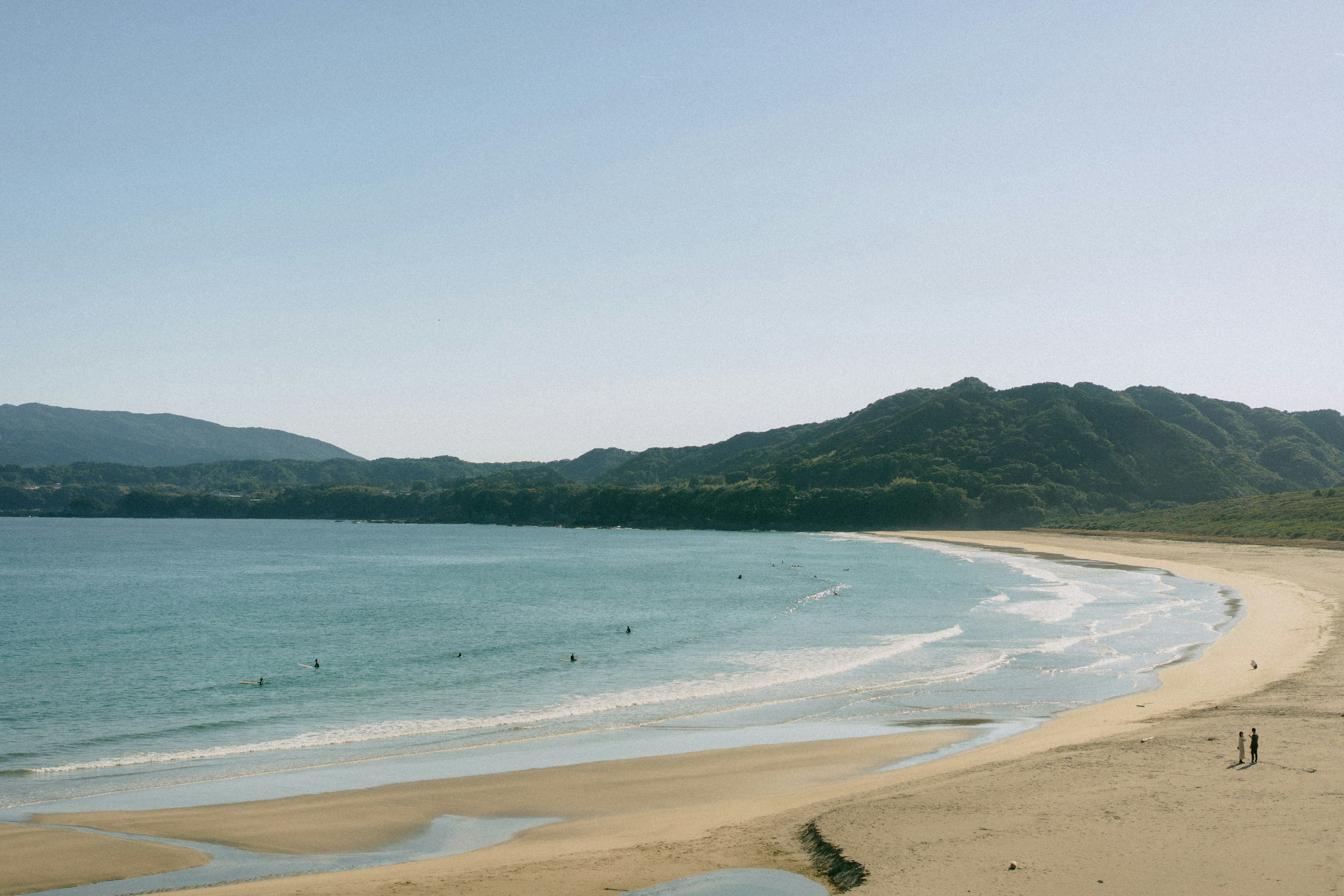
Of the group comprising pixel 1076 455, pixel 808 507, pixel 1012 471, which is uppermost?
pixel 1076 455

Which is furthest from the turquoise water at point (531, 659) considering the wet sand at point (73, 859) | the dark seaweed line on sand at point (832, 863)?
the dark seaweed line on sand at point (832, 863)

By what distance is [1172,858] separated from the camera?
412 inches

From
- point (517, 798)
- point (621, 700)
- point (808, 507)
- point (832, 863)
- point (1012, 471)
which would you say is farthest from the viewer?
point (808, 507)

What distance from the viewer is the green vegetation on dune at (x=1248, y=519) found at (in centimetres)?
7919

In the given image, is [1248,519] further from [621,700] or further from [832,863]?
[832,863]

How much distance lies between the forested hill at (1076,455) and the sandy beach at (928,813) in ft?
419

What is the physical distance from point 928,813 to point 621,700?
14235 mm

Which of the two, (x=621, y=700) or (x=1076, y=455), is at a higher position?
(x=1076, y=455)

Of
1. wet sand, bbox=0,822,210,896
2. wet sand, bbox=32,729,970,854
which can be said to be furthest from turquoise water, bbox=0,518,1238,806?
wet sand, bbox=0,822,210,896

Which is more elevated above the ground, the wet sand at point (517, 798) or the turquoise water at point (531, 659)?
the wet sand at point (517, 798)

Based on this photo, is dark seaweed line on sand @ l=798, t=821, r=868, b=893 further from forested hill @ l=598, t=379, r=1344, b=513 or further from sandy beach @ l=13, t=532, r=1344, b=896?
forested hill @ l=598, t=379, r=1344, b=513

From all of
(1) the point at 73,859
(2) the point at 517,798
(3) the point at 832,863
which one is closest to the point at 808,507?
(2) the point at 517,798

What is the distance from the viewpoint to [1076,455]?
156 metres

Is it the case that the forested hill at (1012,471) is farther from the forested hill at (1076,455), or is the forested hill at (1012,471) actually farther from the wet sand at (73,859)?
the wet sand at (73,859)
